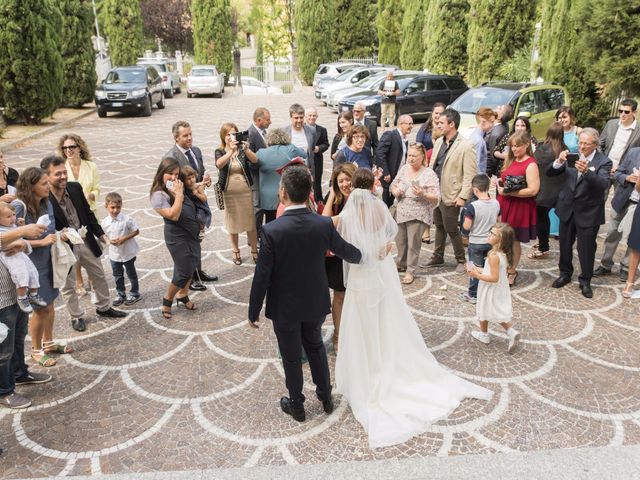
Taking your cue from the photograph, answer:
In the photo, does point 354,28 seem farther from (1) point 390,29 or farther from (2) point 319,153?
(2) point 319,153

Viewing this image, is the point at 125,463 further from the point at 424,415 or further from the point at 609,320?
the point at 609,320

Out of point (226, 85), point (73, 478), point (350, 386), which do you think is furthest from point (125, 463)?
point (226, 85)

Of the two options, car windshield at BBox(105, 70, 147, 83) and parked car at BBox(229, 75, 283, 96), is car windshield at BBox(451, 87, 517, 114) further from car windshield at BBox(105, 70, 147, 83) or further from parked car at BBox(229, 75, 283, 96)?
parked car at BBox(229, 75, 283, 96)

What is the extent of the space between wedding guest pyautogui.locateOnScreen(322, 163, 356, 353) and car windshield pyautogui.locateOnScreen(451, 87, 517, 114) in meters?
8.16

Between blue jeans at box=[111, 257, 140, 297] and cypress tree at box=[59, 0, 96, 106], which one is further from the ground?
cypress tree at box=[59, 0, 96, 106]

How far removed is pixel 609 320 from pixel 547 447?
232cm

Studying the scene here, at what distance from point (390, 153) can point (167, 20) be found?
4431 cm

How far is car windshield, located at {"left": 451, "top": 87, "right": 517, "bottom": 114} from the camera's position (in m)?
11.6

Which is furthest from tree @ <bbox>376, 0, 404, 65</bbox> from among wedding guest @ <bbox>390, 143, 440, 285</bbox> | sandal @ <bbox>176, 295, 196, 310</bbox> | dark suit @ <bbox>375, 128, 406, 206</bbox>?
→ sandal @ <bbox>176, 295, 196, 310</bbox>

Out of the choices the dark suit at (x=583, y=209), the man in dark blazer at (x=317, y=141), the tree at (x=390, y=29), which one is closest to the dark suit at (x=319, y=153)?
the man in dark blazer at (x=317, y=141)

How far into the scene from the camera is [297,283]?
3.52 m

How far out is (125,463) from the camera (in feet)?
11.2

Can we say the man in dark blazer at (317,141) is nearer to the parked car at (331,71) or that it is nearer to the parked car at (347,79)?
the parked car at (347,79)

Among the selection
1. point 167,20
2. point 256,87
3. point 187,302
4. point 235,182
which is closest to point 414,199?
point 235,182
